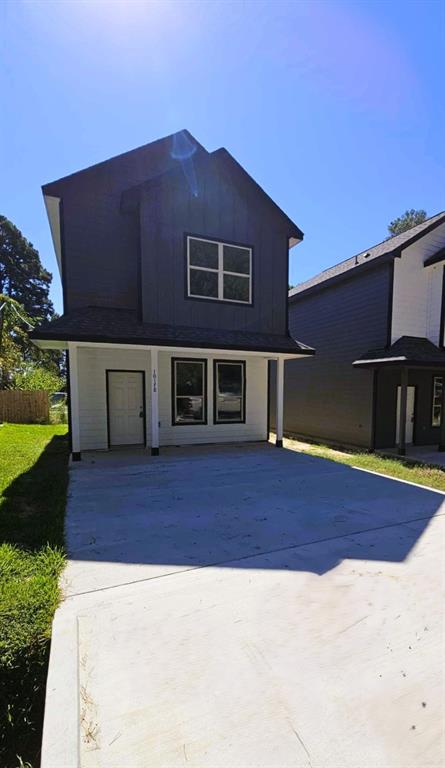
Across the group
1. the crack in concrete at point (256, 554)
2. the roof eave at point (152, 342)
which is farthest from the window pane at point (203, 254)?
the crack in concrete at point (256, 554)

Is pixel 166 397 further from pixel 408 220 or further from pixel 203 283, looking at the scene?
pixel 408 220

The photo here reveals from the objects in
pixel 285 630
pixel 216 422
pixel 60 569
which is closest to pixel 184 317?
pixel 216 422

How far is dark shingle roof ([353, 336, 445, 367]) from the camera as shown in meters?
10.7

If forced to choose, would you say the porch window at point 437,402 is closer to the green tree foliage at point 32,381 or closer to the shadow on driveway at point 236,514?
the shadow on driveway at point 236,514

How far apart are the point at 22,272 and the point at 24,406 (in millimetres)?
28694

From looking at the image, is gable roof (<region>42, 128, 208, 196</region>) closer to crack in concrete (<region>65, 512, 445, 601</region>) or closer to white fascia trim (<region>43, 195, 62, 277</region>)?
white fascia trim (<region>43, 195, 62, 277</region>)

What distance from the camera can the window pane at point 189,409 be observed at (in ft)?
34.6

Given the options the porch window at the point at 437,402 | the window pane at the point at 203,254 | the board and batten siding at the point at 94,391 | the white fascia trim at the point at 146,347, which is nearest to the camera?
the white fascia trim at the point at 146,347

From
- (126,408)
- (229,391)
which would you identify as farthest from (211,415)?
(126,408)

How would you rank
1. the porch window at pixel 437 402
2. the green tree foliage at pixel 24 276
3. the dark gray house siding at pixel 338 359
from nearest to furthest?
the dark gray house siding at pixel 338 359
the porch window at pixel 437 402
the green tree foliage at pixel 24 276

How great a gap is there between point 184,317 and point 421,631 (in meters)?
8.34

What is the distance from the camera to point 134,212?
959 cm

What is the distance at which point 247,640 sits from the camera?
262 cm

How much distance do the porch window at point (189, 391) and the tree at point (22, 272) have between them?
3310 cm
